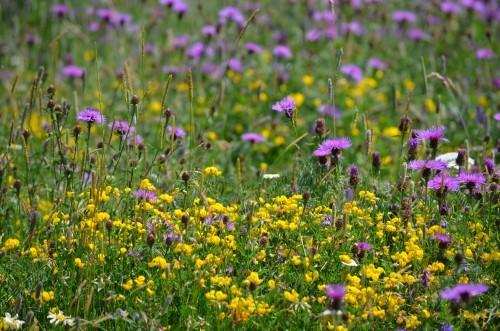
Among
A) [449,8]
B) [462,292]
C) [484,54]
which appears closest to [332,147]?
[462,292]

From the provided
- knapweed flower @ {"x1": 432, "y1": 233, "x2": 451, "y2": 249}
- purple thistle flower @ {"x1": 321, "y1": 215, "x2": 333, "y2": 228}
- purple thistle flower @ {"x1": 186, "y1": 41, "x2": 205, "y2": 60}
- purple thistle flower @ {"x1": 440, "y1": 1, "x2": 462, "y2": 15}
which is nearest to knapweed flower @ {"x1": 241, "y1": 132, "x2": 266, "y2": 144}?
purple thistle flower @ {"x1": 186, "y1": 41, "x2": 205, "y2": 60}

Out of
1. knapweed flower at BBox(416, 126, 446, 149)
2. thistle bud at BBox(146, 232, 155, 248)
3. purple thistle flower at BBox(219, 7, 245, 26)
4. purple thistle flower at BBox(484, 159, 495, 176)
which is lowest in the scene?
purple thistle flower at BBox(219, 7, 245, 26)

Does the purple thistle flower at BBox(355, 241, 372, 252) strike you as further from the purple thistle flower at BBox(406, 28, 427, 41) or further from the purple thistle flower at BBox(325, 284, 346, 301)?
the purple thistle flower at BBox(406, 28, 427, 41)

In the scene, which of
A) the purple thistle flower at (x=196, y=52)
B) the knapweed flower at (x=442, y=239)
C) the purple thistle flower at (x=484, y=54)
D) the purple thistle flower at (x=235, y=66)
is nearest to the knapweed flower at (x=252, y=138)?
the purple thistle flower at (x=235, y=66)

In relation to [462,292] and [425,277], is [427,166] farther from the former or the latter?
[462,292]

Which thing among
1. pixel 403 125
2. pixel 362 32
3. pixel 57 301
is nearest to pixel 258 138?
pixel 403 125

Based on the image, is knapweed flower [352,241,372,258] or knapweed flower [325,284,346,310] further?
knapweed flower [352,241,372,258]

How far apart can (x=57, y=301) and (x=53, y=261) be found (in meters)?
0.16

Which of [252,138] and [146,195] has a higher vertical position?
[146,195]

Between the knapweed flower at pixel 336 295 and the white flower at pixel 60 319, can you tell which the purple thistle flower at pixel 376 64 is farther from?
the white flower at pixel 60 319

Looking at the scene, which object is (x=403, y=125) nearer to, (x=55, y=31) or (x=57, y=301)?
(x=57, y=301)

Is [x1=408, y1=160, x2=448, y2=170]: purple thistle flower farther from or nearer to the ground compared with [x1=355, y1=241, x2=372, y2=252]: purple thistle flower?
farther from the ground

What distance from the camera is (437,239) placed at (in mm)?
2904

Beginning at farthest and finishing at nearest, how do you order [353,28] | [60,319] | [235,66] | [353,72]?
[353,28]
[353,72]
[235,66]
[60,319]
